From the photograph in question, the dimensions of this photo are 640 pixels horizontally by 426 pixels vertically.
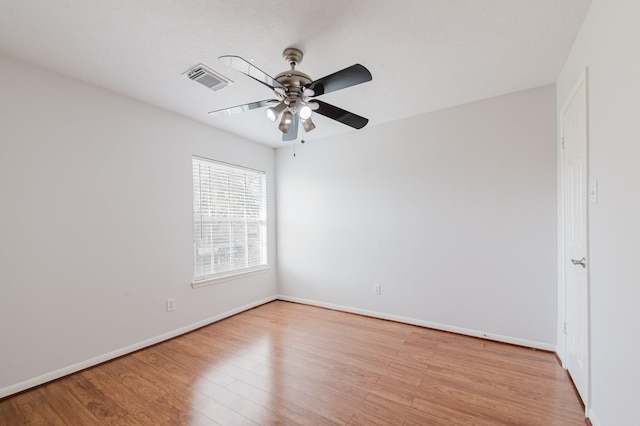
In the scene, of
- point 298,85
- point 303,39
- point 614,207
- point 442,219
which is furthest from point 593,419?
point 303,39

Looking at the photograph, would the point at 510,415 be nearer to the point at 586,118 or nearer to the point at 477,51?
the point at 586,118

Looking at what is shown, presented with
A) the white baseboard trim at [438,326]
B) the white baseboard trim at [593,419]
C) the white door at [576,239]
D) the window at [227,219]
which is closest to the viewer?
the white baseboard trim at [593,419]

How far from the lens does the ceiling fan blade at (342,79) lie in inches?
63.2

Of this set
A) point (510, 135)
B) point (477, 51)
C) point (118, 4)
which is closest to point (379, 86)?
point (477, 51)

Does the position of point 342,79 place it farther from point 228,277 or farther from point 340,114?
point 228,277

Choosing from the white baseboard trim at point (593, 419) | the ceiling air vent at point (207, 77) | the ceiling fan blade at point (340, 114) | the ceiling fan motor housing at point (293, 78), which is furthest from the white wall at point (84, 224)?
the white baseboard trim at point (593, 419)

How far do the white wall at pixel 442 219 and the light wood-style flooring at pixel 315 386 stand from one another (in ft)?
1.47

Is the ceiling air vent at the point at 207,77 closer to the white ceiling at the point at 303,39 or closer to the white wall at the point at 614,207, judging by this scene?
the white ceiling at the point at 303,39

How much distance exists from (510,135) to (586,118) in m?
1.07

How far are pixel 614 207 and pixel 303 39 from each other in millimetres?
2019

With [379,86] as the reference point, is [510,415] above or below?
below

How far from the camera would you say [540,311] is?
100 inches

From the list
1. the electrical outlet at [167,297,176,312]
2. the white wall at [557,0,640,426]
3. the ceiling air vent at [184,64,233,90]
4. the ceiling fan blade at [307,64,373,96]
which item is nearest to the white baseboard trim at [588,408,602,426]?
the white wall at [557,0,640,426]

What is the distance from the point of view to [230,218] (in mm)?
3721
